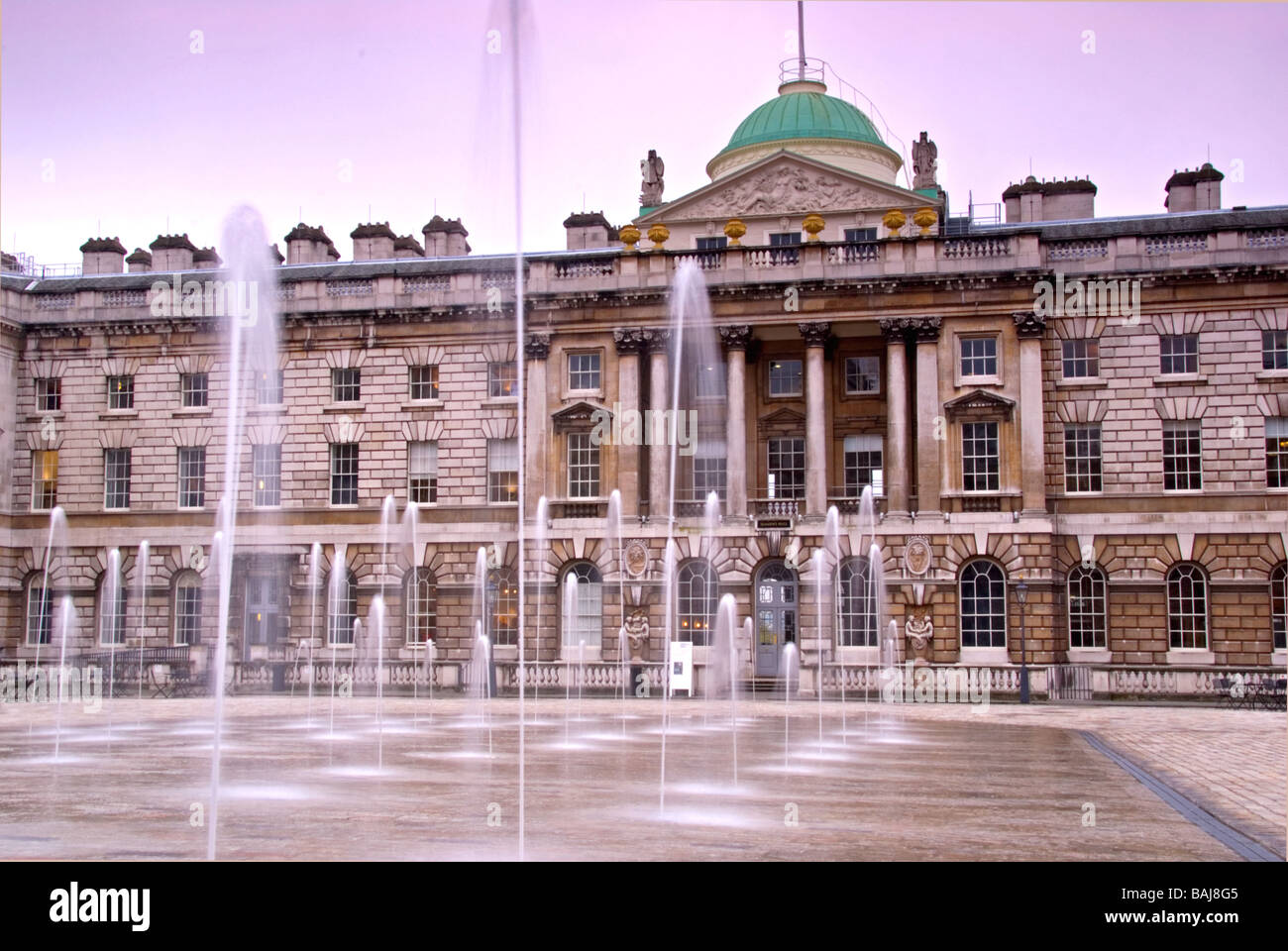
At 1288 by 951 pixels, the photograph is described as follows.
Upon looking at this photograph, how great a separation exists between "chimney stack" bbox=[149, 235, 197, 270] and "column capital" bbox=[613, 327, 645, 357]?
62.0 feet

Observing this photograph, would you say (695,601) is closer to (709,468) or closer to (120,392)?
(709,468)

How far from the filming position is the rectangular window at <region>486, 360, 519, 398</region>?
157 ft

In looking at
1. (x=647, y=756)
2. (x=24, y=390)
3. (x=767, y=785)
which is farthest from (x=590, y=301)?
(x=767, y=785)

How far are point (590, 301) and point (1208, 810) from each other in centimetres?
3370

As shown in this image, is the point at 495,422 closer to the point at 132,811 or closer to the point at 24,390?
the point at 24,390

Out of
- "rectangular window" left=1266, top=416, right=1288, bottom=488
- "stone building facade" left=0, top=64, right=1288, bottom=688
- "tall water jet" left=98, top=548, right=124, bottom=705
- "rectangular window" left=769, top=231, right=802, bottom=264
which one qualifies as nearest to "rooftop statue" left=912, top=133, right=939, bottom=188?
"stone building facade" left=0, top=64, right=1288, bottom=688

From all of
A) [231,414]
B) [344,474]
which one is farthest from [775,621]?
[231,414]

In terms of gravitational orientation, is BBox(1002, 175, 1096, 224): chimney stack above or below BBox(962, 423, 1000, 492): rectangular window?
above

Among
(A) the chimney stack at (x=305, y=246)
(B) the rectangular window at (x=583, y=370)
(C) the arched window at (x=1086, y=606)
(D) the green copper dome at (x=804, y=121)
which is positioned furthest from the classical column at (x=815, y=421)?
(A) the chimney stack at (x=305, y=246)

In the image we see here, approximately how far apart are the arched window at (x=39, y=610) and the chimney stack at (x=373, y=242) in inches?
661

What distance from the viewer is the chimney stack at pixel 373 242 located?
2127 inches

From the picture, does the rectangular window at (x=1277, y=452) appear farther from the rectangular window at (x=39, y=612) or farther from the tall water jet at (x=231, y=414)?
the rectangular window at (x=39, y=612)

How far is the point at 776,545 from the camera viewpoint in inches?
1735

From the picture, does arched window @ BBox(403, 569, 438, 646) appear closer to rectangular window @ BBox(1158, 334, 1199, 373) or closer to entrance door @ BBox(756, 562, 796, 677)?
entrance door @ BBox(756, 562, 796, 677)
